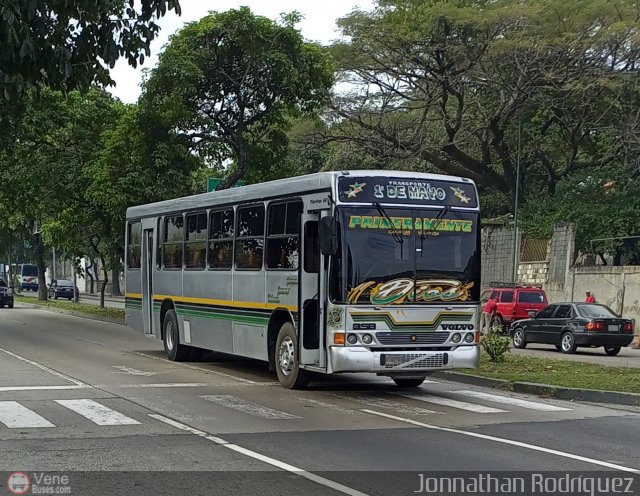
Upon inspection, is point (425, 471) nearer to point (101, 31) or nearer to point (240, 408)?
point (240, 408)

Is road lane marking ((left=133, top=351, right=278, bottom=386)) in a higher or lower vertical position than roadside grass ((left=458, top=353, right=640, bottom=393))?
lower

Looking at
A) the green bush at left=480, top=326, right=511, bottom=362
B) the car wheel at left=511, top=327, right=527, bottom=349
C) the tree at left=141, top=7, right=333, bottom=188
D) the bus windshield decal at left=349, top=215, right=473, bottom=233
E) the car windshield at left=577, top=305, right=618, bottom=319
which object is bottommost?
the car wheel at left=511, top=327, right=527, bottom=349

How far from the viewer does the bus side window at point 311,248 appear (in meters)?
13.9

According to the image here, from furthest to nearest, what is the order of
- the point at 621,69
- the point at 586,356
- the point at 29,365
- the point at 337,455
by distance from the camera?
the point at 621,69
the point at 586,356
the point at 29,365
the point at 337,455

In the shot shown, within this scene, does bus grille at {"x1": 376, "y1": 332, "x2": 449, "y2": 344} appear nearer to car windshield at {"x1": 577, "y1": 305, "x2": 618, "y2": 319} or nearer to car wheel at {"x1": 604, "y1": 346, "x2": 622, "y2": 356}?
car windshield at {"x1": 577, "y1": 305, "x2": 618, "y2": 319}

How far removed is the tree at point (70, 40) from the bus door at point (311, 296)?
4227mm

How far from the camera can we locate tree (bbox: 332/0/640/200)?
3709 cm

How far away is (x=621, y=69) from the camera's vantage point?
37.6m

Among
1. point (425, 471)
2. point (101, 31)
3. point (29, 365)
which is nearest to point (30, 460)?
point (425, 471)

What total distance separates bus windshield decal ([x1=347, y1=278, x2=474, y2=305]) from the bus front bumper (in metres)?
0.75

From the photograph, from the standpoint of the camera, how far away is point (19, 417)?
11.3 metres

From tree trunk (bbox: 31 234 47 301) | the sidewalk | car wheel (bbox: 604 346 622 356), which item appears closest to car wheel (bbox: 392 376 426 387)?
the sidewalk

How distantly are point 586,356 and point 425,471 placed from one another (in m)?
17.9

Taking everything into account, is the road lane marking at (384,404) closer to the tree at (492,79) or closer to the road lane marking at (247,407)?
the road lane marking at (247,407)
